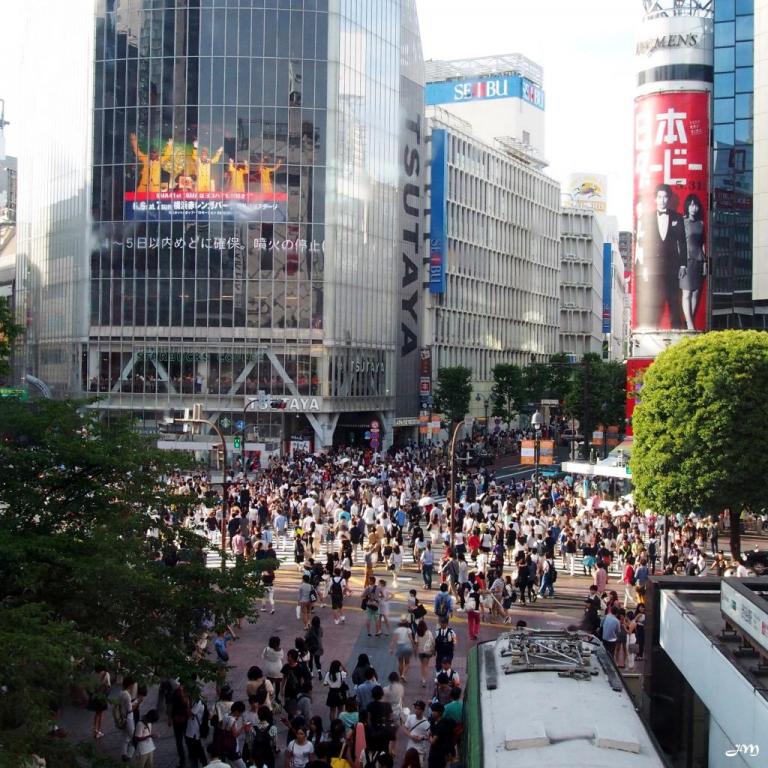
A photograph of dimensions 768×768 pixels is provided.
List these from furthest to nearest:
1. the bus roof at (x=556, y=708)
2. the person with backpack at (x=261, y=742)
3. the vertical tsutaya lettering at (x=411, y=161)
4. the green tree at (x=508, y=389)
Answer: the green tree at (x=508, y=389), the vertical tsutaya lettering at (x=411, y=161), the person with backpack at (x=261, y=742), the bus roof at (x=556, y=708)

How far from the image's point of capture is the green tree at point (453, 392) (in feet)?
282

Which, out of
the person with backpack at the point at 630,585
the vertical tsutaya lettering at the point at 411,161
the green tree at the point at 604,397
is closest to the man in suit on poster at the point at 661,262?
the green tree at the point at 604,397

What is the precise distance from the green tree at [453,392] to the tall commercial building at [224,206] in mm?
12477

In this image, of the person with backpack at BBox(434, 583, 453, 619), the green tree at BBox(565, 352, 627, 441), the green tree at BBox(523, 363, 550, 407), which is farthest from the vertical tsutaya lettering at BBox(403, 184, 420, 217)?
the person with backpack at BBox(434, 583, 453, 619)

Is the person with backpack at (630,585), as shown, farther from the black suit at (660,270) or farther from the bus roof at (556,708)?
the black suit at (660,270)

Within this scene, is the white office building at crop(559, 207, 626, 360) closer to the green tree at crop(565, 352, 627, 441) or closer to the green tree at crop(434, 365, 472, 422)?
the green tree at crop(434, 365, 472, 422)

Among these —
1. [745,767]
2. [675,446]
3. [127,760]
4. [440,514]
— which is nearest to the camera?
[745,767]

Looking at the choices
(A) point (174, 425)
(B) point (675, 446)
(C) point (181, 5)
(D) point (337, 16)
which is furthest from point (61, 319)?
(B) point (675, 446)

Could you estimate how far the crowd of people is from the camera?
14320 mm

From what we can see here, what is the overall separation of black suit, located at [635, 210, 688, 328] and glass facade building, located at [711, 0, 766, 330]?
5516 mm

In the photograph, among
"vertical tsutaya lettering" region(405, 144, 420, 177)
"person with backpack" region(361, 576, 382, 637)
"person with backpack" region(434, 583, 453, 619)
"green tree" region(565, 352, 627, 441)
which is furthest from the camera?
"vertical tsutaya lettering" region(405, 144, 420, 177)

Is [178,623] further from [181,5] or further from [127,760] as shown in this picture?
[181,5]

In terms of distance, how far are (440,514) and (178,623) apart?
21869 mm

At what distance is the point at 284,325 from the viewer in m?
70.7
